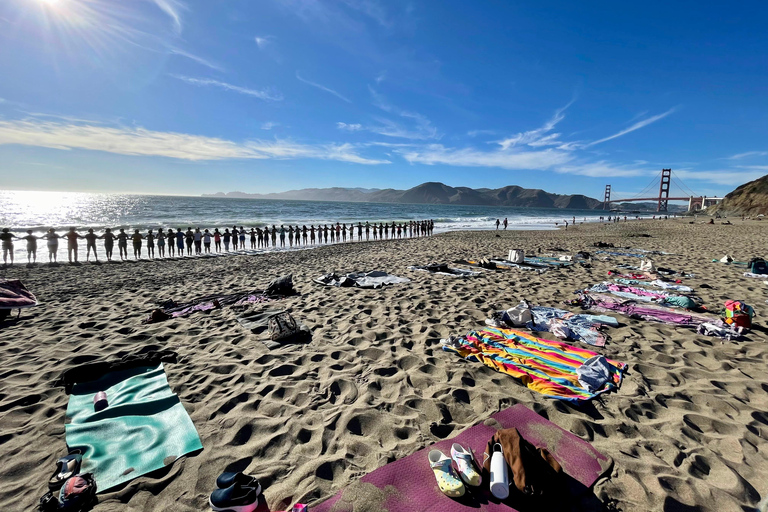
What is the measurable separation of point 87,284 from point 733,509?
1263 centimetres

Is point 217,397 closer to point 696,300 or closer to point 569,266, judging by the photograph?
point 696,300

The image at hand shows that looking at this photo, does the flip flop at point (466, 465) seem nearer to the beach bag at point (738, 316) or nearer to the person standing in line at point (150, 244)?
the beach bag at point (738, 316)

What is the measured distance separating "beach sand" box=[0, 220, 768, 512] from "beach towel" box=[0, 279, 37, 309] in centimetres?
29

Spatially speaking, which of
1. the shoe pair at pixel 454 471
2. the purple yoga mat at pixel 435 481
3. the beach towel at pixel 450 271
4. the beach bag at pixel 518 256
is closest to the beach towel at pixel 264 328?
the purple yoga mat at pixel 435 481

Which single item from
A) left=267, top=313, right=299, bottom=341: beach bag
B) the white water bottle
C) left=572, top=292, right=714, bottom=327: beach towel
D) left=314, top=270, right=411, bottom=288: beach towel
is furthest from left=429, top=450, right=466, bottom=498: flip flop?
left=314, top=270, right=411, bottom=288: beach towel

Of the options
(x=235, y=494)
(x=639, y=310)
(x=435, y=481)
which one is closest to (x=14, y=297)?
(x=235, y=494)

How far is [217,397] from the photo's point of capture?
340cm

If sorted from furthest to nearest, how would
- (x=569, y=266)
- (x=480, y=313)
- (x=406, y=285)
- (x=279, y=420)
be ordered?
1. (x=569, y=266)
2. (x=406, y=285)
3. (x=480, y=313)
4. (x=279, y=420)

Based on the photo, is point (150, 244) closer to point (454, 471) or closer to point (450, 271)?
point (450, 271)

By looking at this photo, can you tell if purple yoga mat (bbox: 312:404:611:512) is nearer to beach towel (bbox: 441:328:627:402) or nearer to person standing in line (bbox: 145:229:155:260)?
beach towel (bbox: 441:328:627:402)

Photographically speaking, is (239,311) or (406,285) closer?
(239,311)

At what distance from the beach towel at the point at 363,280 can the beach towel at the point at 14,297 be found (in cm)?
563

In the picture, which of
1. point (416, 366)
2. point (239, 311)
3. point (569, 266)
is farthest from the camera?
point (569, 266)

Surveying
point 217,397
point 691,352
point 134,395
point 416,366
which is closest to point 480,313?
point 416,366
